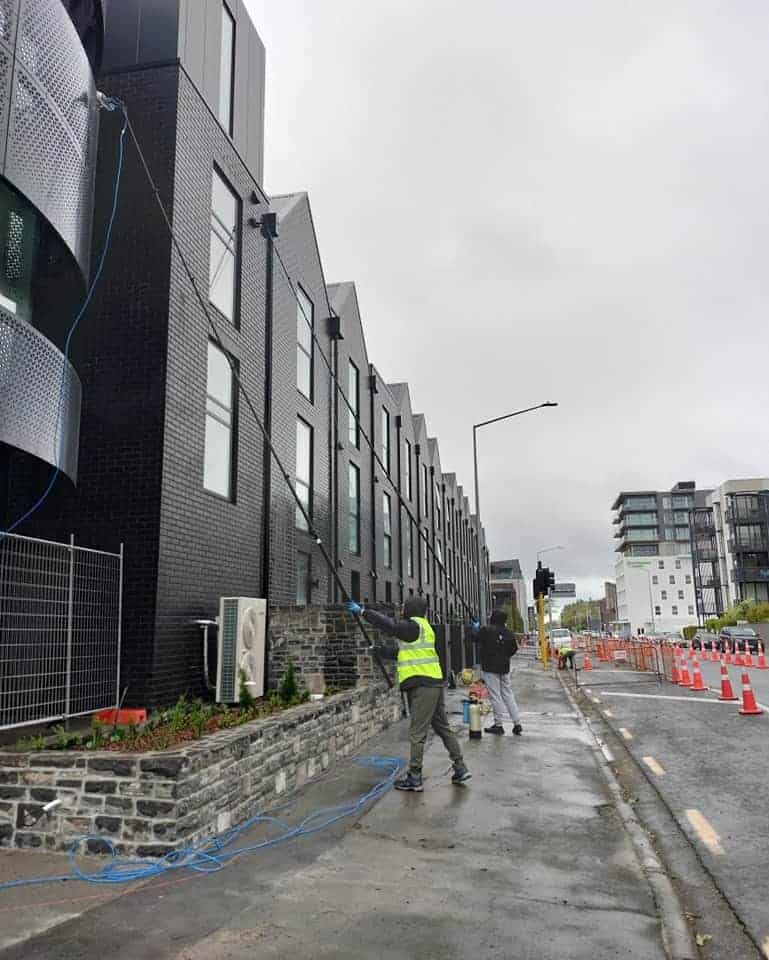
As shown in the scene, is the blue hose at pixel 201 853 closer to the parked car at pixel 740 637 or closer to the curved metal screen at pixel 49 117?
the curved metal screen at pixel 49 117

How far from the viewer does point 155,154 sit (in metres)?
10.4

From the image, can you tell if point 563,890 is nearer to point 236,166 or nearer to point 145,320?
point 145,320

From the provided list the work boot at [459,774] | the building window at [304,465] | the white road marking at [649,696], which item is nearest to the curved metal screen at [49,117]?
the work boot at [459,774]

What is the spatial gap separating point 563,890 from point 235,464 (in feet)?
26.8

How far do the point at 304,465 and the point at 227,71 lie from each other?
7.86 m

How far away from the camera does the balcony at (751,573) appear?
261 feet

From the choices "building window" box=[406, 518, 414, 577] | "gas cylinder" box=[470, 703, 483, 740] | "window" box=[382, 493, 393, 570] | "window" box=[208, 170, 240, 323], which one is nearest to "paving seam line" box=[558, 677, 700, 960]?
"gas cylinder" box=[470, 703, 483, 740]

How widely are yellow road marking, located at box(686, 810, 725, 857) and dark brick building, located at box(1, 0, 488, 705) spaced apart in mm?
5746

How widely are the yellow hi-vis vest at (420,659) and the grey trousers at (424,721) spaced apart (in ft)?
0.53

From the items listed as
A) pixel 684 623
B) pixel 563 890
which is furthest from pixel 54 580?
pixel 684 623

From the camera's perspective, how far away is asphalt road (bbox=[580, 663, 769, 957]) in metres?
5.54

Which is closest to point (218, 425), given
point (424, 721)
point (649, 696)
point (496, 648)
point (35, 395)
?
point (35, 395)

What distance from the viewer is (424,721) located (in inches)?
328

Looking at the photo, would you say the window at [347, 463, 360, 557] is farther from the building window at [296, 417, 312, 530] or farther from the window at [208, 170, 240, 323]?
the window at [208, 170, 240, 323]
